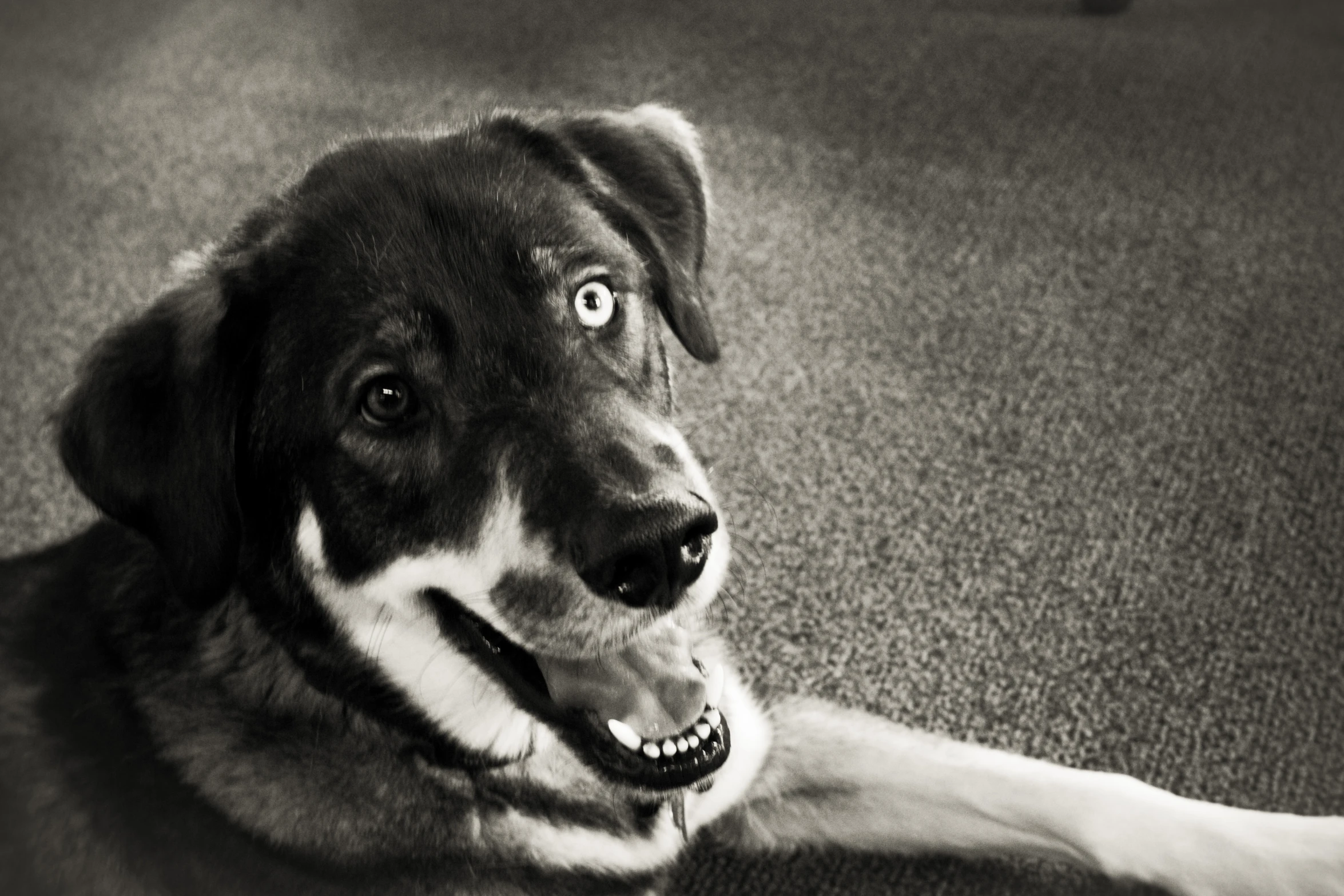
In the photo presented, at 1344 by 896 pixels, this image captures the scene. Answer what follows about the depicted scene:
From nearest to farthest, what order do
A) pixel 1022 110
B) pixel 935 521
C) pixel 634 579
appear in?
1. pixel 634 579
2. pixel 935 521
3. pixel 1022 110

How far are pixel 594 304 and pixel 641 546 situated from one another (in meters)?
0.40

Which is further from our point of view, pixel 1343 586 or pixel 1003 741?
pixel 1343 586

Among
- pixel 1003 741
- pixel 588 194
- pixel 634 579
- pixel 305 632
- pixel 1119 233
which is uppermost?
pixel 588 194

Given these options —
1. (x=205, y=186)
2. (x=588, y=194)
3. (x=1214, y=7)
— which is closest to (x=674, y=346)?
(x=588, y=194)

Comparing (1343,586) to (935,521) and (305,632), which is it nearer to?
(935,521)

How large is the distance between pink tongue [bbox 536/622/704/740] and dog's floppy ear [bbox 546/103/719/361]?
50cm

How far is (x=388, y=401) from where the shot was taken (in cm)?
133

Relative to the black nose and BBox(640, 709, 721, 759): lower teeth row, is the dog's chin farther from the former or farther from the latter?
the black nose

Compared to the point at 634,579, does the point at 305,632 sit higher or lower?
lower

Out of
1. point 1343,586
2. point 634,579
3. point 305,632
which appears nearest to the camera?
point 634,579

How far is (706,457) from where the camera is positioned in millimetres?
2461

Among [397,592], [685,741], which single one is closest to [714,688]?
[685,741]

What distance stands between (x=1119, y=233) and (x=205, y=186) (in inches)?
109

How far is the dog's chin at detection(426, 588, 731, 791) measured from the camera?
4.41 feet
